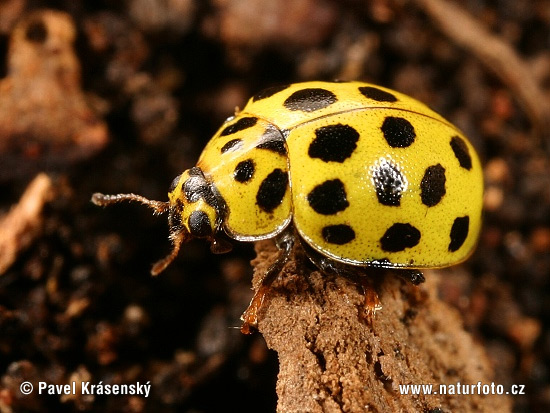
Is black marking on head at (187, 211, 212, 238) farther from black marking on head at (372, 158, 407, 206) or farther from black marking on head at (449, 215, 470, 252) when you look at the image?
black marking on head at (449, 215, 470, 252)

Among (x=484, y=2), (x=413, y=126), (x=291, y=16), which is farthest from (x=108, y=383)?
(x=484, y=2)

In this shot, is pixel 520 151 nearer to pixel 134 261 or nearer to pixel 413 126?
pixel 413 126

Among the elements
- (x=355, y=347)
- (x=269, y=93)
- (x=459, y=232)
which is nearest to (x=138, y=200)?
(x=269, y=93)

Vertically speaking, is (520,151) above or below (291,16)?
below

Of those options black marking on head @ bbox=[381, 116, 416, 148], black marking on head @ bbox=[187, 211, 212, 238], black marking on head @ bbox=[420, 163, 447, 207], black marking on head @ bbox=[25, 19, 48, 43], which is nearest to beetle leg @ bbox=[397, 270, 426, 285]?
black marking on head @ bbox=[420, 163, 447, 207]

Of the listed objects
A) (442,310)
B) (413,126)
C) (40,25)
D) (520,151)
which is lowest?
(442,310)

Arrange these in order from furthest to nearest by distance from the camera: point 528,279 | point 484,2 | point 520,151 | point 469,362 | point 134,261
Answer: point 484,2, point 520,151, point 528,279, point 134,261, point 469,362
